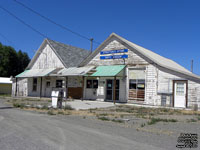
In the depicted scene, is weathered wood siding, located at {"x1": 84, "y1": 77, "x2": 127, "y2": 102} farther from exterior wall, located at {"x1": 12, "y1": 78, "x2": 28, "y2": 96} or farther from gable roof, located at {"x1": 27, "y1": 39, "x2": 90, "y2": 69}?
exterior wall, located at {"x1": 12, "y1": 78, "x2": 28, "y2": 96}

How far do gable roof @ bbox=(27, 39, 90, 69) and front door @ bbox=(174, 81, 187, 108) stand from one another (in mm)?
12403

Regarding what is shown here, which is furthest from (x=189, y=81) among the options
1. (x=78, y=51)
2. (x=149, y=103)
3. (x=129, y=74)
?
(x=78, y=51)

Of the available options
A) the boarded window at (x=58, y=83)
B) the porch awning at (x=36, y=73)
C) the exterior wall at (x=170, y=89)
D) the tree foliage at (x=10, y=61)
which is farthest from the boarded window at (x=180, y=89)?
the tree foliage at (x=10, y=61)

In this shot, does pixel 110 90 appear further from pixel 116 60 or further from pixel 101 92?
pixel 116 60

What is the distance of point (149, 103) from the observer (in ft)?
56.5

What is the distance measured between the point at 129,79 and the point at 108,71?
2.04m

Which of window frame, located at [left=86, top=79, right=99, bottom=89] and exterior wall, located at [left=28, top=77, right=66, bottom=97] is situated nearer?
window frame, located at [left=86, top=79, right=99, bottom=89]

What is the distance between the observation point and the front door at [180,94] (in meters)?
A: 15.7

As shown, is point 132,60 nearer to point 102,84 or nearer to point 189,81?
point 102,84

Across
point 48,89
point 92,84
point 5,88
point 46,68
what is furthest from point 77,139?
point 5,88

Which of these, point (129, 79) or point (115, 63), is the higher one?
point (115, 63)

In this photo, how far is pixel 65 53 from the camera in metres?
25.6

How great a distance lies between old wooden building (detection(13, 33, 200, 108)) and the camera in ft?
52.2

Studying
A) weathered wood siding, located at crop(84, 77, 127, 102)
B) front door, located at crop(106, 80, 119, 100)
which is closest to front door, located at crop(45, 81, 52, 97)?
weathered wood siding, located at crop(84, 77, 127, 102)
